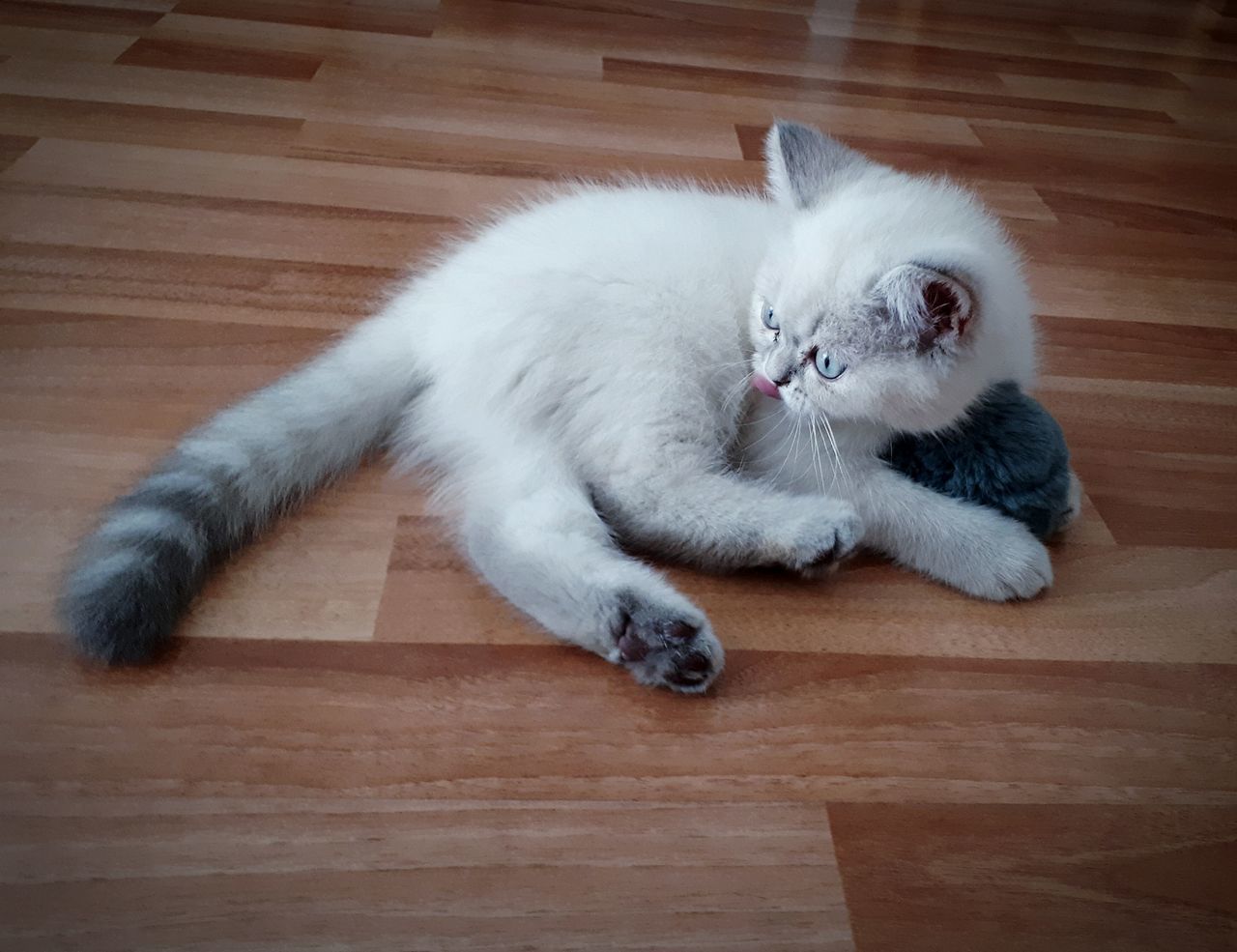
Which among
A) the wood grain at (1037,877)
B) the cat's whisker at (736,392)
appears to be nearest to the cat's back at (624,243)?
the cat's whisker at (736,392)

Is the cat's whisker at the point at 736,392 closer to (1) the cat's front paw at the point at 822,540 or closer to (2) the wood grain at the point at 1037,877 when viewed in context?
(1) the cat's front paw at the point at 822,540

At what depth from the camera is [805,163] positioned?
4.08ft

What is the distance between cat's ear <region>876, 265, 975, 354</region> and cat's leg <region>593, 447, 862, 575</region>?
22 cm

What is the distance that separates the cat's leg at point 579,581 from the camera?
0.97 m

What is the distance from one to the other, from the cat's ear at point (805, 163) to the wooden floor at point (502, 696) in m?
0.53

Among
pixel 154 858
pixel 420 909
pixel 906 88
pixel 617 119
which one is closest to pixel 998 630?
pixel 420 909

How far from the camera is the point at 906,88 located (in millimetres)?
2580

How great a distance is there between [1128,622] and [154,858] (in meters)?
1.09

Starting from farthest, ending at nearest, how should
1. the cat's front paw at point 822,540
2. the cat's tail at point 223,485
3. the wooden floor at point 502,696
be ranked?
the cat's front paw at point 822,540, the cat's tail at point 223,485, the wooden floor at point 502,696

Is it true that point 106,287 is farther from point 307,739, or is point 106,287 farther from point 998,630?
point 998,630

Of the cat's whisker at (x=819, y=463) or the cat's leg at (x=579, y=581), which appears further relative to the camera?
the cat's whisker at (x=819, y=463)

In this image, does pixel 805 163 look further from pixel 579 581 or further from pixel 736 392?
pixel 579 581

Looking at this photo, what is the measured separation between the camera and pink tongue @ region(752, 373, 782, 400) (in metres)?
1.13

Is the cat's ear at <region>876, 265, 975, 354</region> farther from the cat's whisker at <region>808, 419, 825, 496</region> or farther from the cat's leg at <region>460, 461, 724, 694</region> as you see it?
the cat's leg at <region>460, 461, 724, 694</region>
